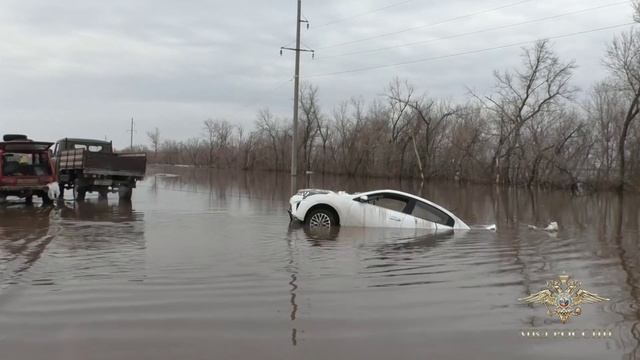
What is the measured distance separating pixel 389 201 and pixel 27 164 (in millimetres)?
12716

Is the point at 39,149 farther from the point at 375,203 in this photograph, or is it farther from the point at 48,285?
the point at 48,285

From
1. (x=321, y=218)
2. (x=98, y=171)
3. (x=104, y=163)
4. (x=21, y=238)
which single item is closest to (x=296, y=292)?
(x=321, y=218)

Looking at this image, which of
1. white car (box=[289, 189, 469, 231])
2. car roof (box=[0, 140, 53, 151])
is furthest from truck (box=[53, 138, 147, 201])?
white car (box=[289, 189, 469, 231])

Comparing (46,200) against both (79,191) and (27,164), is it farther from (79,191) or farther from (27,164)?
(79,191)

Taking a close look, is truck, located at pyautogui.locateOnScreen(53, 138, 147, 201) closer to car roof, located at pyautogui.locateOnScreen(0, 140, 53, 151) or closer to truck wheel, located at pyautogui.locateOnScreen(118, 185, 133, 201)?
truck wheel, located at pyautogui.locateOnScreen(118, 185, 133, 201)

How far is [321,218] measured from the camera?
13.8 meters

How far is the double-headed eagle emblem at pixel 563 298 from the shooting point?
6.37m

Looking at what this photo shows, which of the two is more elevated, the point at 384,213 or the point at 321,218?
the point at 384,213

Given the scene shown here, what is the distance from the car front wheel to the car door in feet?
2.51

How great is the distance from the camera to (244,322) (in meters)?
5.86

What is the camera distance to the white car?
545 inches

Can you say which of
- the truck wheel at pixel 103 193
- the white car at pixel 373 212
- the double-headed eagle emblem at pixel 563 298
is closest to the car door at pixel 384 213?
the white car at pixel 373 212

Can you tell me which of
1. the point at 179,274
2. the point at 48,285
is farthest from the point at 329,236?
the point at 48,285

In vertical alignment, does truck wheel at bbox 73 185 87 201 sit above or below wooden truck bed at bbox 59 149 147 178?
below
